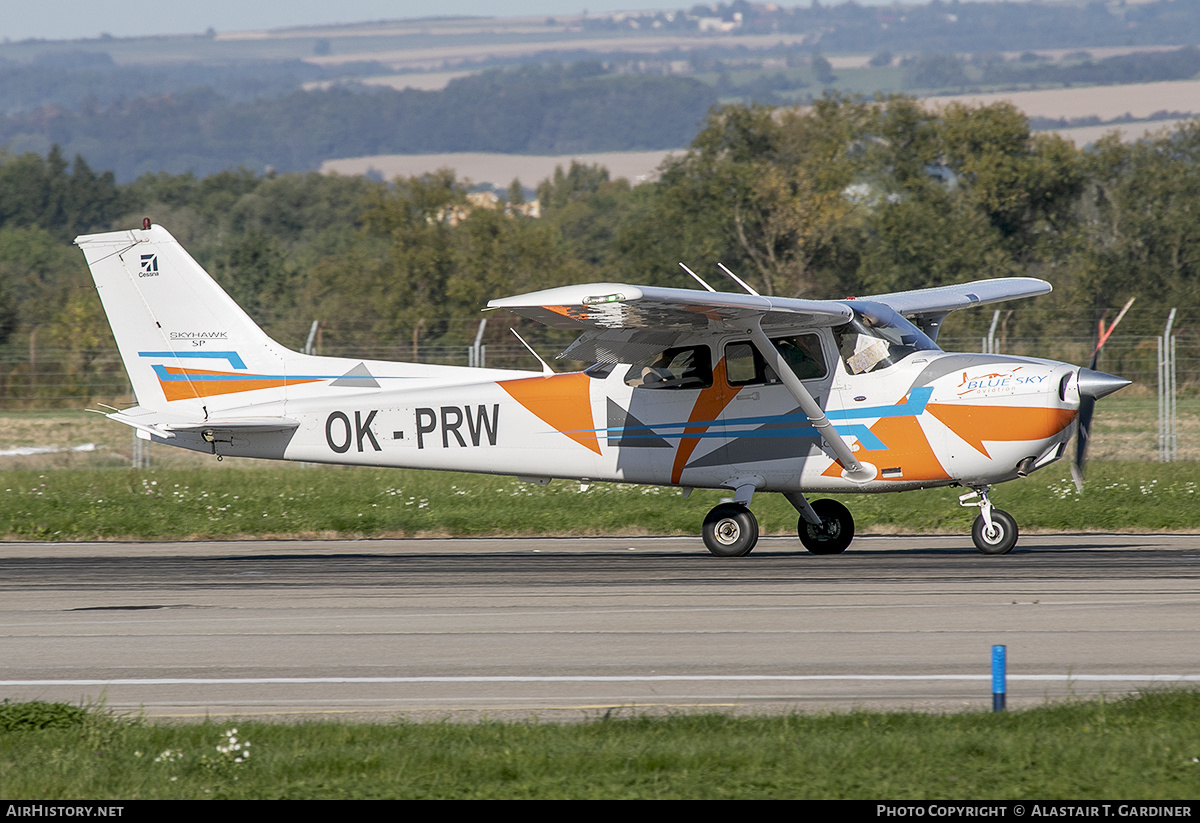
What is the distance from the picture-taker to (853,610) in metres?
10.4

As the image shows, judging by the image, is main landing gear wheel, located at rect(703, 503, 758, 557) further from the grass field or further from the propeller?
the propeller

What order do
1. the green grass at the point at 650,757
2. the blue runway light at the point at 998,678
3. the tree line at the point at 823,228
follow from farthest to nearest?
the tree line at the point at 823,228, the blue runway light at the point at 998,678, the green grass at the point at 650,757

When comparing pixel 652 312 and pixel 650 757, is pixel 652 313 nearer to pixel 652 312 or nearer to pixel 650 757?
pixel 652 312

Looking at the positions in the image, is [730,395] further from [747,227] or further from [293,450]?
[747,227]

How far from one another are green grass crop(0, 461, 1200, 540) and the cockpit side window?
2.95 meters

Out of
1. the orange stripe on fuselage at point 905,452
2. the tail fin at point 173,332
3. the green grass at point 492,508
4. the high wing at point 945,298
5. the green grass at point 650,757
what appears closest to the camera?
the green grass at point 650,757

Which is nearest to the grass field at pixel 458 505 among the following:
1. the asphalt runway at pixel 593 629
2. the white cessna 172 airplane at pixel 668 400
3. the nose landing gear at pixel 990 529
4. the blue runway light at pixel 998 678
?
the asphalt runway at pixel 593 629

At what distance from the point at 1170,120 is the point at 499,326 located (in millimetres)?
163824

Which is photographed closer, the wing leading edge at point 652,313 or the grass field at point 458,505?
the wing leading edge at point 652,313

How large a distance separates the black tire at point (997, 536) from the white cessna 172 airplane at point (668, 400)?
0.5 inches

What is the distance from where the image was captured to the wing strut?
13.6m

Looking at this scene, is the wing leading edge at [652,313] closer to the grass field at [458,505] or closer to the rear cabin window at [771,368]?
the rear cabin window at [771,368]

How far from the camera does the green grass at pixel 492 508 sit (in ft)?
54.5
